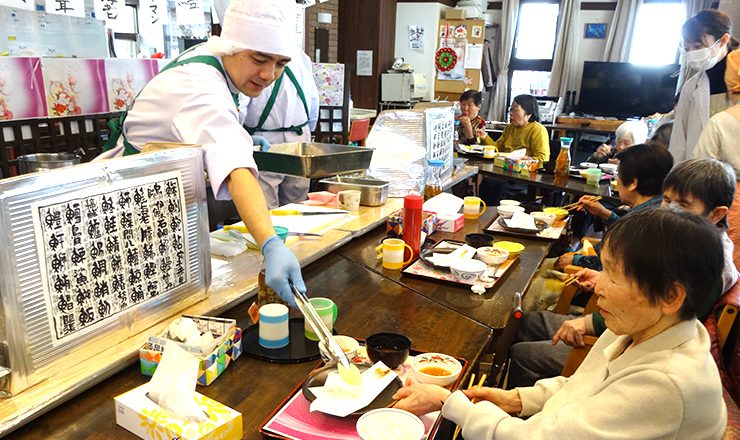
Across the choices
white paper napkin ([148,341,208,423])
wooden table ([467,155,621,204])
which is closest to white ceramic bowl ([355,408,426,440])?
white paper napkin ([148,341,208,423])

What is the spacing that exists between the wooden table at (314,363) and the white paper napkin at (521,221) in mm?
918

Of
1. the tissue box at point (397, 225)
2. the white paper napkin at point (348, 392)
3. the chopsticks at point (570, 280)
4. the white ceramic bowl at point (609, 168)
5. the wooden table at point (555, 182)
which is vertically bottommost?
the chopsticks at point (570, 280)

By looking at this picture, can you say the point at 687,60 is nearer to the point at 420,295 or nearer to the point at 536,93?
the point at 420,295

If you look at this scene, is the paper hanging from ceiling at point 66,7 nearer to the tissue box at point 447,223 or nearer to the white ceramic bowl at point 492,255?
the tissue box at point 447,223

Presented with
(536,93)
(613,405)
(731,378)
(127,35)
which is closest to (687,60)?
(731,378)

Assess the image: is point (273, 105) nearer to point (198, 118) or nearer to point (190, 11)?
point (198, 118)

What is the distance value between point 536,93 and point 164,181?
9.51m

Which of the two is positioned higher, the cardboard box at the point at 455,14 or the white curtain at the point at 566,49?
the cardboard box at the point at 455,14

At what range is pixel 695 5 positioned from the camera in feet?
27.4

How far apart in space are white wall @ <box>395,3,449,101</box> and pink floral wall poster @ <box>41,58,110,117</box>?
6.09m

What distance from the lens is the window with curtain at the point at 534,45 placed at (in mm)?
9719

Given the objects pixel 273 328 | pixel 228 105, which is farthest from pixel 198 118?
pixel 273 328

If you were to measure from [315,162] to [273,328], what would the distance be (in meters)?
0.71

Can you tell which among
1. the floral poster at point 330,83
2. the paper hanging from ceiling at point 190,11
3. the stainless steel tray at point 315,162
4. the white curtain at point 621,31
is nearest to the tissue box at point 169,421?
the stainless steel tray at point 315,162
